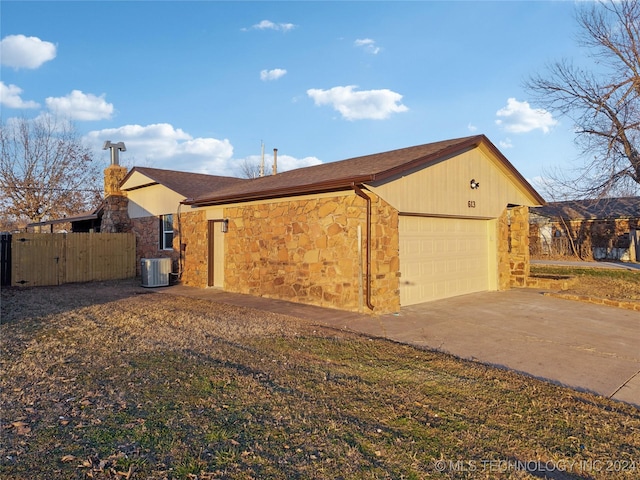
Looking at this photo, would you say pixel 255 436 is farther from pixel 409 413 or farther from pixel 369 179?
pixel 369 179

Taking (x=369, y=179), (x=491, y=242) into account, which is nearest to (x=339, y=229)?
(x=369, y=179)

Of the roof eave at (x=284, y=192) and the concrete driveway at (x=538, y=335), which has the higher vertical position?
the roof eave at (x=284, y=192)

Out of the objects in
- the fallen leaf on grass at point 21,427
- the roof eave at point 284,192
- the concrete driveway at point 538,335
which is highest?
the roof eave at point 284,192

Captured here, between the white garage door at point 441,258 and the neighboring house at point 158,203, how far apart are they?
28.2ft

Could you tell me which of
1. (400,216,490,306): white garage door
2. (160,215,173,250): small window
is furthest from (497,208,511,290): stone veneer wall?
(160,215,173,250): small window

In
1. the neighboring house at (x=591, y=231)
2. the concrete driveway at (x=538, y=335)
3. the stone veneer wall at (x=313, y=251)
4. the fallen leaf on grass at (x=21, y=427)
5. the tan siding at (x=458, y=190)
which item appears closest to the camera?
the fallen leaf on grass at (x=21, y=427)

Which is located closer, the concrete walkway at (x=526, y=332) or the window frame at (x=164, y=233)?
the concrete walkway at (x=526, y=332)

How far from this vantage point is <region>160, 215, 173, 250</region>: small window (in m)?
16.3

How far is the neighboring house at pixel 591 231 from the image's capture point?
81.6 ft

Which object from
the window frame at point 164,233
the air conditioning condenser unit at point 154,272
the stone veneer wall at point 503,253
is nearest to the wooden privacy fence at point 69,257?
the window frame at point 164,233

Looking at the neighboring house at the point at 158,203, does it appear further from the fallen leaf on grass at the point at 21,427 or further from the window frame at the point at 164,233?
the fallen leaf on grass at the point at 21,427

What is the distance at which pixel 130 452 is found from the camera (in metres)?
3.22

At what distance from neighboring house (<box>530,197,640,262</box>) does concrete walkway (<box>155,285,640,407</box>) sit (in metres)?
17.5

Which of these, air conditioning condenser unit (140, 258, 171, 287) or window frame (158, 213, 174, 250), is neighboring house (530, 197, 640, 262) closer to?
window frame (158, 213, 174, 250)
